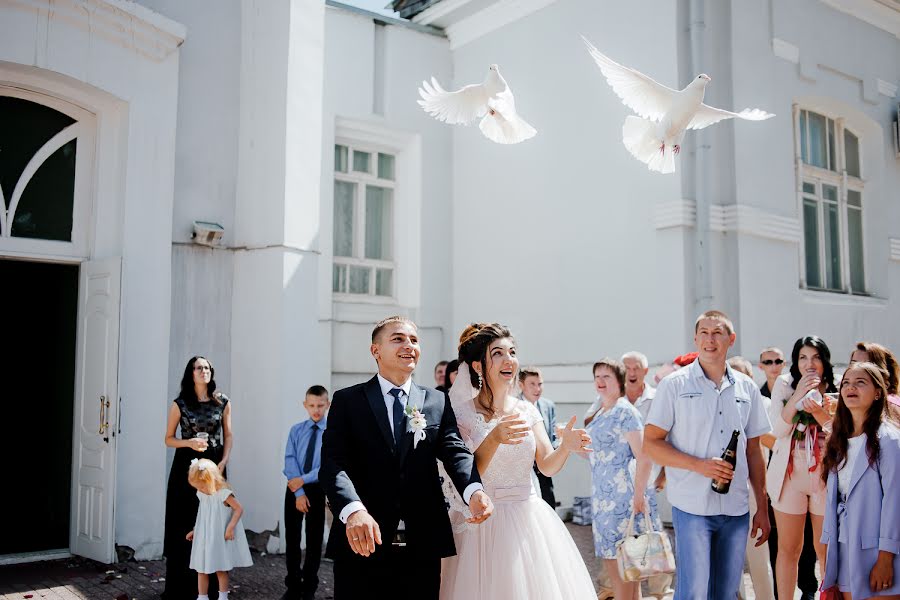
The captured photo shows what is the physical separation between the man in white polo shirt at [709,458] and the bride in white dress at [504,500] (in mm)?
636

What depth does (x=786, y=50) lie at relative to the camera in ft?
36.5

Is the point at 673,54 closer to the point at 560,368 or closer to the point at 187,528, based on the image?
the point at 560,368

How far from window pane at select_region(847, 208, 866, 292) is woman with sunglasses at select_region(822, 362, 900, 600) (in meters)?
8.50

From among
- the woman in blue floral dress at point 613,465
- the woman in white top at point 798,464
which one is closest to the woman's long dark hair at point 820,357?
the woman in white top at point 798,464

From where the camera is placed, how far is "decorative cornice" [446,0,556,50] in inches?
473

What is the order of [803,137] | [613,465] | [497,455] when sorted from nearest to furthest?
[497,455] → [613,465] → [803,137]

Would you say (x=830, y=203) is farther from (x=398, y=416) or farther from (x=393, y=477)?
→ (x=393, y=477)

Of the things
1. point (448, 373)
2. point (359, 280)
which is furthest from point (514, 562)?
point (359, 280)

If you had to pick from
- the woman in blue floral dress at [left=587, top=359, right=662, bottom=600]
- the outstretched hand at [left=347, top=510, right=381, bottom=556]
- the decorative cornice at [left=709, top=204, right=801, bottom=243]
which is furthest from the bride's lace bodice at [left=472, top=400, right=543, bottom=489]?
the decorative cornice at [left=709, top=204, right=801, bottom=243]

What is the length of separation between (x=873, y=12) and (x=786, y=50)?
243cm

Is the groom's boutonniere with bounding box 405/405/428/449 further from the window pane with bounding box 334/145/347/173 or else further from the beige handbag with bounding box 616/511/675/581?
the window pane with bounding box 334/145/347/173

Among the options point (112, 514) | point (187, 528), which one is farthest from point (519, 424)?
point (112, 514)

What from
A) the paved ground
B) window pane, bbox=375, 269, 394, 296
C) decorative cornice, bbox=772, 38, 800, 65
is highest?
decorative cornice, bbox=772, 38, 800, 65

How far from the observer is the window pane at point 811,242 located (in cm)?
1188
